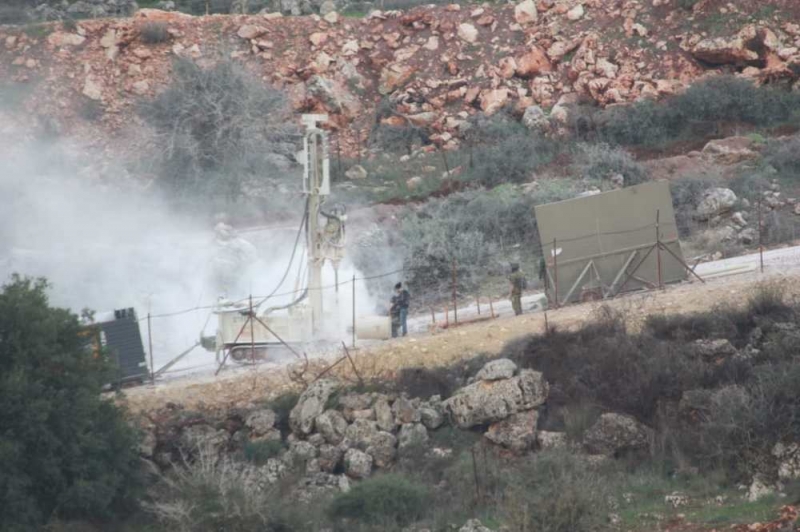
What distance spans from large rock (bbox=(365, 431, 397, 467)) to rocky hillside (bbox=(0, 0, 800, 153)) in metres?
21.3

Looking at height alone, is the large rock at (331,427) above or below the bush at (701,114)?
below

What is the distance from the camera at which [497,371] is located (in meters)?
26.5

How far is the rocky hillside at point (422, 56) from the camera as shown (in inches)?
1864

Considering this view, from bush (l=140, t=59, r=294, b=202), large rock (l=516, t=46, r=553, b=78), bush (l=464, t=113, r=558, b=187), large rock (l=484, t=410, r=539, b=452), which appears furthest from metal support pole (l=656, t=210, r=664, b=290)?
large rock (l=516, t=46, r=553, b=78)

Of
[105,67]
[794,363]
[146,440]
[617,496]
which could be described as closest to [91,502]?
[146,440]

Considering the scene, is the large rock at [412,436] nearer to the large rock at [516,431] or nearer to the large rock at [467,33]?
the large rock at [516,431]

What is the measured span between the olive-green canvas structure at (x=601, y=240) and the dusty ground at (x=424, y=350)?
2.51 feet

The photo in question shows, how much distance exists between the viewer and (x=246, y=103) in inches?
1817

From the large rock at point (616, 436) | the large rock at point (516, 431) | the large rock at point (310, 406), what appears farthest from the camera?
the large rock at point (310, 406)

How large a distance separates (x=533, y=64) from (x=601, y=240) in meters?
19.0

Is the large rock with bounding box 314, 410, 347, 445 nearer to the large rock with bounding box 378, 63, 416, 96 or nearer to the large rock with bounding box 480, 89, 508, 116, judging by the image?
the large rock with bounding box 480, 89, 508, 116

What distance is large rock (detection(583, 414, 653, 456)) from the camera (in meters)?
24.9

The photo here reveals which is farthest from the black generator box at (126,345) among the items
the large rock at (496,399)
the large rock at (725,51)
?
the large rock at (725,51)

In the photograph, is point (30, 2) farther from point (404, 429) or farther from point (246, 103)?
point (404, 429)
